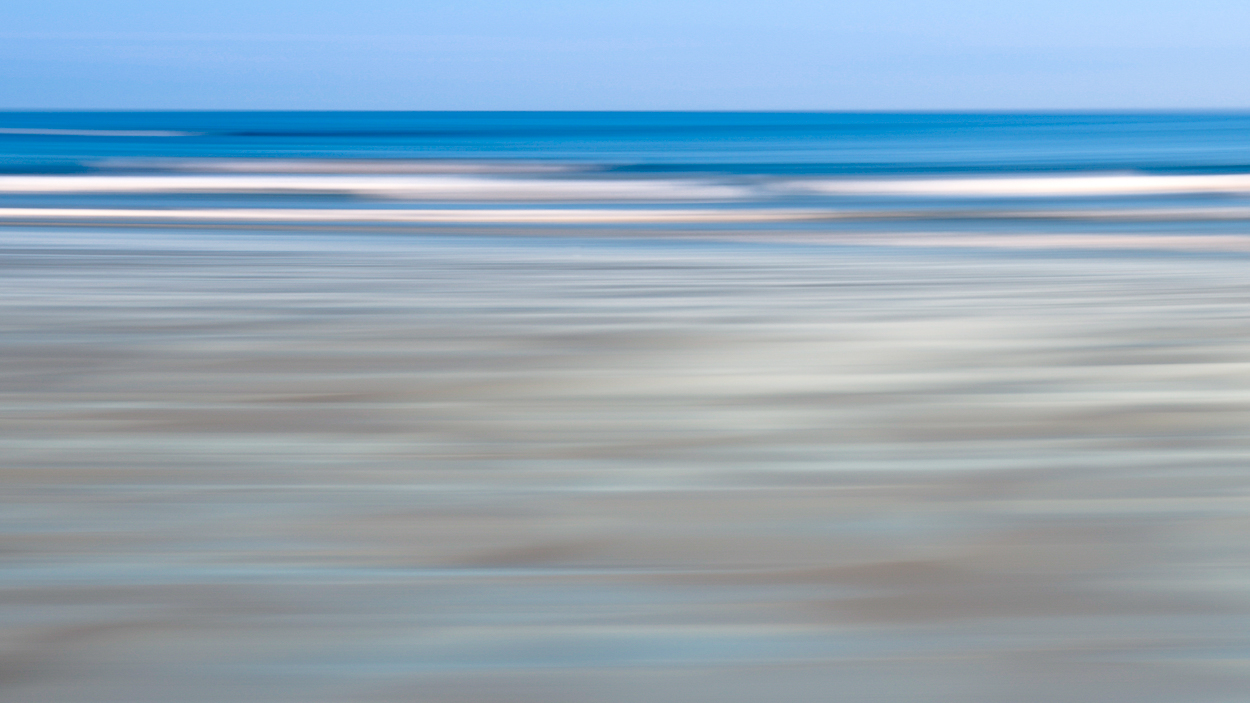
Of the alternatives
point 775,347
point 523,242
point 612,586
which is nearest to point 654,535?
point 612,586

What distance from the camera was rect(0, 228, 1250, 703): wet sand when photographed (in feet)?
4.29

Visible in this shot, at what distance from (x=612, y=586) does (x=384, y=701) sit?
0.36 metres

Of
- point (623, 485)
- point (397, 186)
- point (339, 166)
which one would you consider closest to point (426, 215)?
point (397, 186)

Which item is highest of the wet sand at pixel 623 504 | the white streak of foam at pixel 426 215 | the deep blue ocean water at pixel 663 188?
the deep blue ocean water at pixel 663 188

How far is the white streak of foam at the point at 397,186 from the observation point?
35.6 feet

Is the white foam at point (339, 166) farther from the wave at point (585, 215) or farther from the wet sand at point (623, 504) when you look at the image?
the wet sand at point (623, 504)

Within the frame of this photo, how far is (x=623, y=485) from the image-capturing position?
1.92 meters

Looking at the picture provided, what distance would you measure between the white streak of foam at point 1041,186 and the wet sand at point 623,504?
809 cm

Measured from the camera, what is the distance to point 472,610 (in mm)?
1434

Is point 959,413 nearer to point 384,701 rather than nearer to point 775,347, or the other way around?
point 775,347

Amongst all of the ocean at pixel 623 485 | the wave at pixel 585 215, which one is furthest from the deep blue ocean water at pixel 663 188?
the ocean at pixel 623 485

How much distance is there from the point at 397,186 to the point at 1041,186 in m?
5.68

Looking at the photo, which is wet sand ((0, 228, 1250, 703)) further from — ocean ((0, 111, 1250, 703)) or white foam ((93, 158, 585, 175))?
white foam ((93, 158, 585, 175))

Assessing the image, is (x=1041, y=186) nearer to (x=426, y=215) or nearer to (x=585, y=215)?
(x=585, y=215)
